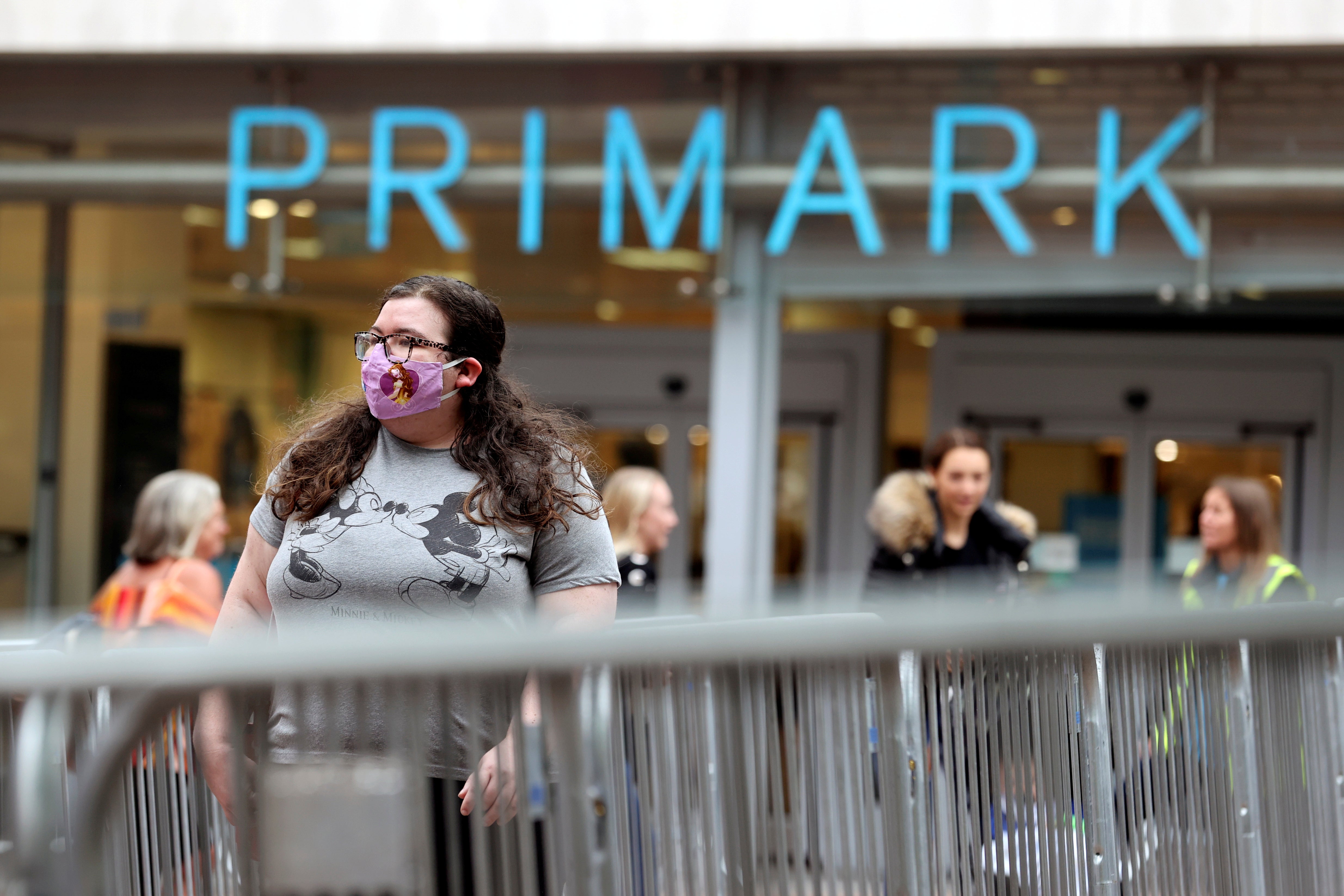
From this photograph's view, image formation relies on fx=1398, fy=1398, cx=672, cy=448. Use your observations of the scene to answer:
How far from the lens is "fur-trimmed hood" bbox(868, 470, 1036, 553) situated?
19.2ft

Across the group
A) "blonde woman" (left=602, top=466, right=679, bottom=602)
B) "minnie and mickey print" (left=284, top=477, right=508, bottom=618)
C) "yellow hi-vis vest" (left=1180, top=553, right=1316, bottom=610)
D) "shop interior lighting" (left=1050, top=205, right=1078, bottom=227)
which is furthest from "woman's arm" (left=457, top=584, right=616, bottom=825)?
"shop interior lighting" (left=1050, top=205, right=1078, bottom=227)

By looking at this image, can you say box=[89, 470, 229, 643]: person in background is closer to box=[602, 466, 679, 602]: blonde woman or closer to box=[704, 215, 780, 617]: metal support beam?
box=[602, 466, 679, 602]: blonde woman

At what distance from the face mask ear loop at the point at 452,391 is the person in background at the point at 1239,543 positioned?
13.0 feet

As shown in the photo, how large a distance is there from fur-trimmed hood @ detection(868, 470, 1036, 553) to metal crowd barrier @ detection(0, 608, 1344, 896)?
10.6 feet

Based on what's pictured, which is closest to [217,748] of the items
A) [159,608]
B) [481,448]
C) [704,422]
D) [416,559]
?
[416,559]

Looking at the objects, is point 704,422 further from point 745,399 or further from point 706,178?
point 706,178

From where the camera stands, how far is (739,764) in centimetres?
205

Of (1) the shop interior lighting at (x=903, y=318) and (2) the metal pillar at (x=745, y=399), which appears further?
(1) the shop interior lighting at (x=903, y=318)

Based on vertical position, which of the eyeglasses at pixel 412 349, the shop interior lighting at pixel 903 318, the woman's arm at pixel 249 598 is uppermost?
the shop interior lighting at pixel 903 318

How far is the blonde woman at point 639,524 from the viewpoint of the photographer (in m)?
5.91

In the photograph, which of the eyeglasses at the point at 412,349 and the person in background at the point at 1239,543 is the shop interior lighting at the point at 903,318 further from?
the eyeglasses at the point at 412,349

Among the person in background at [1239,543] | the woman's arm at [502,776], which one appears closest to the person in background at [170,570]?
the woman's arm at [502,776]

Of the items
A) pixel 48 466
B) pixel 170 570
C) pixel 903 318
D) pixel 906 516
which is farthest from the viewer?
pixel 48 466

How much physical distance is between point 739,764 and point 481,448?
1.01 m
